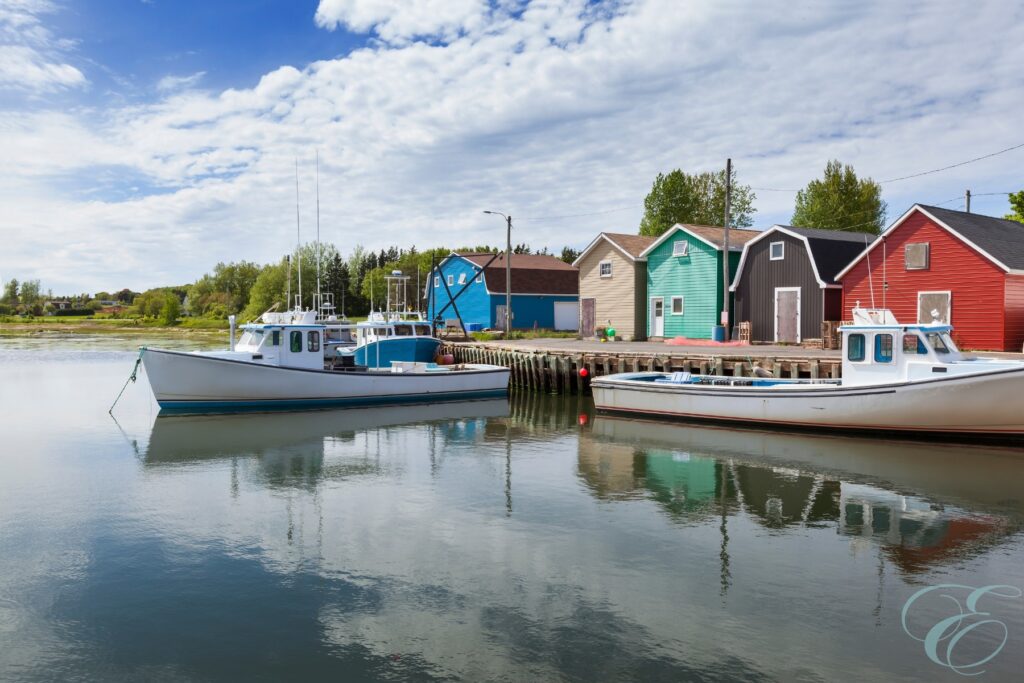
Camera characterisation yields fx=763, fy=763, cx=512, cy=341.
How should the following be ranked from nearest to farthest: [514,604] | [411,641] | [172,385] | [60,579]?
[411,641], [514,604], [60,579], [172,385]

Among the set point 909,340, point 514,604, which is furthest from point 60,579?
point 909,340

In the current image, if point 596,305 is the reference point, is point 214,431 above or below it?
below

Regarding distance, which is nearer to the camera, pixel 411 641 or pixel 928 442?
pixel 411 641

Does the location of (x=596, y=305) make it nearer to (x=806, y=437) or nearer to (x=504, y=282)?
(x=504, y=282)

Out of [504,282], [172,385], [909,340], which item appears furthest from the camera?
[504,282]

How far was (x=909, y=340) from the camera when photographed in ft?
54.4

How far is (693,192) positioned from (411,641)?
6125 cm

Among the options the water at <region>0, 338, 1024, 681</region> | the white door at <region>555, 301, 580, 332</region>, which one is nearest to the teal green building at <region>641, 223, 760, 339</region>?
the white door at <region>555, 301, 580, 332</region>

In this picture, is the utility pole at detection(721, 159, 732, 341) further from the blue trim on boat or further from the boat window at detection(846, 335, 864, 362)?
the boat window at detection(846, 335, 864, 362)

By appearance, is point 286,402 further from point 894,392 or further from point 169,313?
point 169,313

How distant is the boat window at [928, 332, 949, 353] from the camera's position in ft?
54.4

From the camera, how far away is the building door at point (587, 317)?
39.2 m

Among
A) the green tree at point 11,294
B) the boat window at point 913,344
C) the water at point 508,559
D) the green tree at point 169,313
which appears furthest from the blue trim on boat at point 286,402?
the green tree at point 11,294

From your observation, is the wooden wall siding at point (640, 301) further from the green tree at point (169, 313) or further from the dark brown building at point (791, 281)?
the green tree at point (169, 313)
